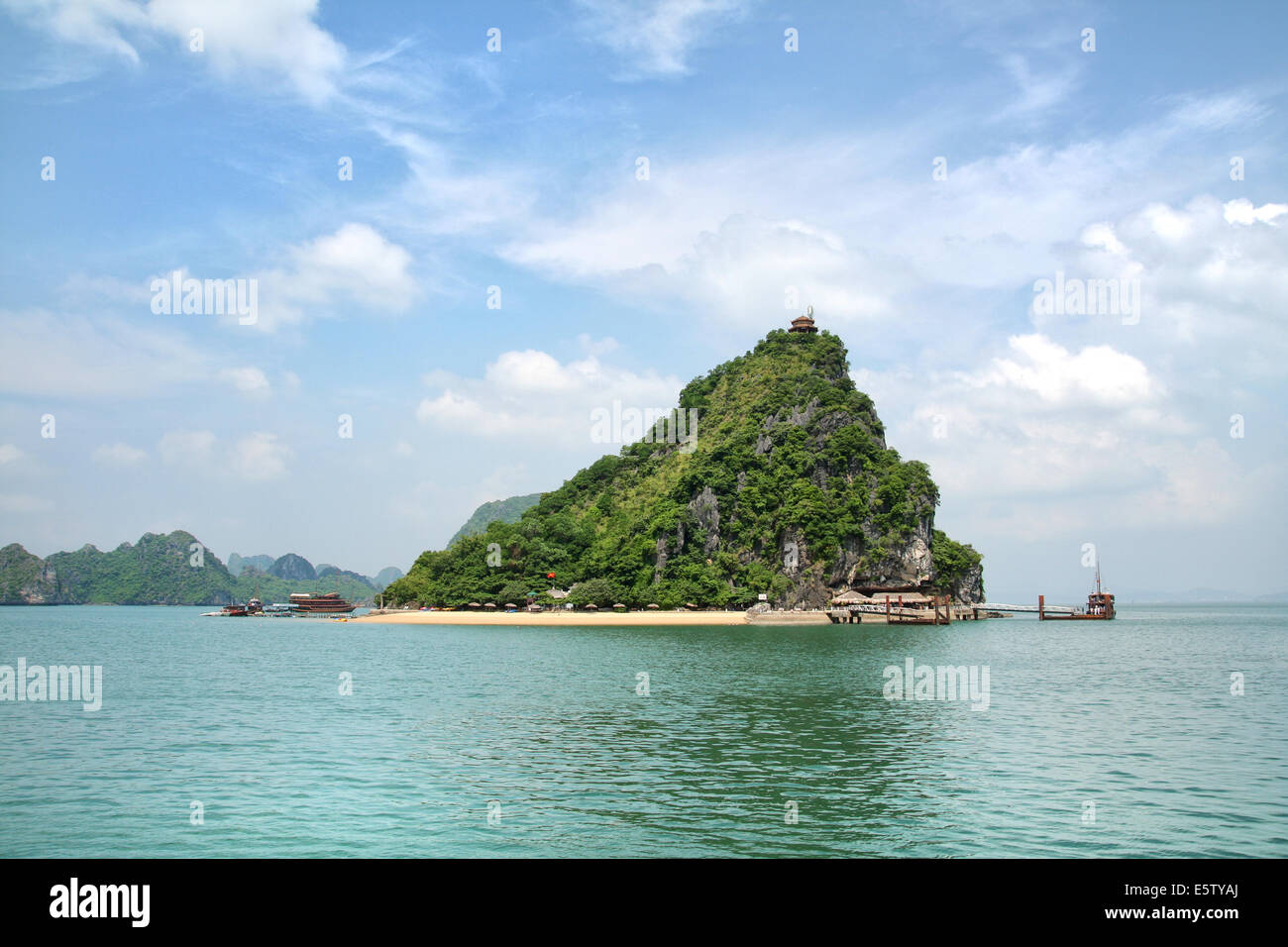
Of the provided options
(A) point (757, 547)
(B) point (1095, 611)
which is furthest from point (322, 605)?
(B) point (1095, 611)

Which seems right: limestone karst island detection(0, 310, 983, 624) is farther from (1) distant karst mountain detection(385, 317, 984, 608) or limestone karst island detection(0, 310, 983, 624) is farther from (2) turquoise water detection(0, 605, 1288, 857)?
(2) turquoise water detection(0, 605, 1288, 857)

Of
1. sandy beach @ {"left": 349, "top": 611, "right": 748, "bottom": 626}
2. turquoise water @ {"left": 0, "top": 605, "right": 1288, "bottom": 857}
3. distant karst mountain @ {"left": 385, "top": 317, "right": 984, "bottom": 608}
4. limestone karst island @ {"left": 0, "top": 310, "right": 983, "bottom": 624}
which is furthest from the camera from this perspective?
distant karst mountain @ {"left": 385, "top": 317, "right": 984, "bottom": 608}

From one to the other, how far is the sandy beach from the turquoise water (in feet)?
198

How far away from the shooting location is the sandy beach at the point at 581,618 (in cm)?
10562

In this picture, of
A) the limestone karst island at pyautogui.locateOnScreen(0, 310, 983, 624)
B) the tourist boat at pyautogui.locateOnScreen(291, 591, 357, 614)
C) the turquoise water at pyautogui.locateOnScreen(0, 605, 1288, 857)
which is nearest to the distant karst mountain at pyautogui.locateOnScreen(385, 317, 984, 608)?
the limestone karst island at pyautogui.locateOnScreen(0, 310, 983, 624)

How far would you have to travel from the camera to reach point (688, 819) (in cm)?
1659

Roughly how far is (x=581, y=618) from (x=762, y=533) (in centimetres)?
3088

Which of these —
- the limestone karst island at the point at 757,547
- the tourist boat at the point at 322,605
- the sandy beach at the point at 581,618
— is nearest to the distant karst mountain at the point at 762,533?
the limestone karst island at the point at 757,547

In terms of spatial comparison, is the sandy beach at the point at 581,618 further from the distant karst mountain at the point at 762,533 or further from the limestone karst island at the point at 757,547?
the distant karst mountain at the point at 762,533

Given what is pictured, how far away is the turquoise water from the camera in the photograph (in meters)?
15.8

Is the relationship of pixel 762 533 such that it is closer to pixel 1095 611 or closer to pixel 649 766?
pixel 1095 611
